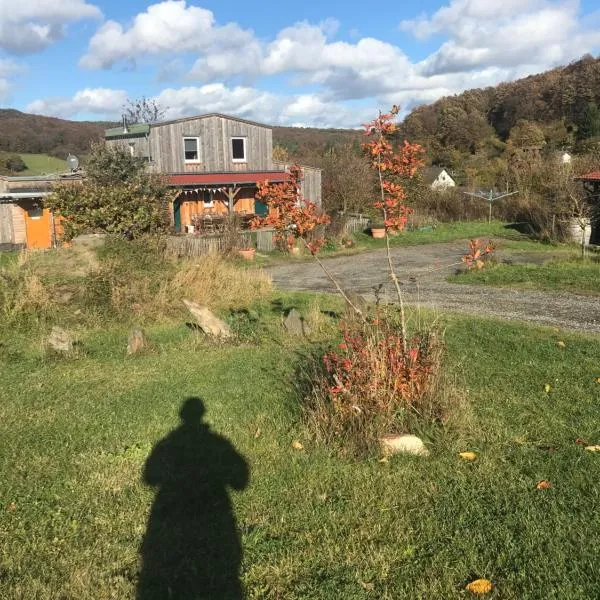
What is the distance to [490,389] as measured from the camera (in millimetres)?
6129

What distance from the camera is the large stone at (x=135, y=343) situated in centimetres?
845

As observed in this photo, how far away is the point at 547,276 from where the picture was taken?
1409cm

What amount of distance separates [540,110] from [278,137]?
98.0 ft

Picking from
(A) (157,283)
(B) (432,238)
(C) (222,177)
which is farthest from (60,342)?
(C) (222,177)

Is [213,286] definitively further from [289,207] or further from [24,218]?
[24,218]

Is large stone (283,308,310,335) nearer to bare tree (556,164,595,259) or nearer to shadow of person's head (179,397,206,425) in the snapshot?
shadow of person's head (179,397,206,425)

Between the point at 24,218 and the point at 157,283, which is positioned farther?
the point at 24,218

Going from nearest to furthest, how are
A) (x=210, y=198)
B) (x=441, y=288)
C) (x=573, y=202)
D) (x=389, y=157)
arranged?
1. (x=389, y=157)
2. (x=441, y=288)
3. (x=573, y=202)
4. (x=210, y=198)

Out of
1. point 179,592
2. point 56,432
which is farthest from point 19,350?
point 179,592

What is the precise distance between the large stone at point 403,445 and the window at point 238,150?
26.9m

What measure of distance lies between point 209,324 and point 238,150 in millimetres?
22776

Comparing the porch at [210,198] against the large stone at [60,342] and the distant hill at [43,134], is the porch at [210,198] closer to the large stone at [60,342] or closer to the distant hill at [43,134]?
the large stone at [60,342]

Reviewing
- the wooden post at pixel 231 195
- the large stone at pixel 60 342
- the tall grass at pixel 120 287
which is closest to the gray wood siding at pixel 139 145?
the wooden post at pixel 231 195

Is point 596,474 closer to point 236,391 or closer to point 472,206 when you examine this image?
point 236,391
